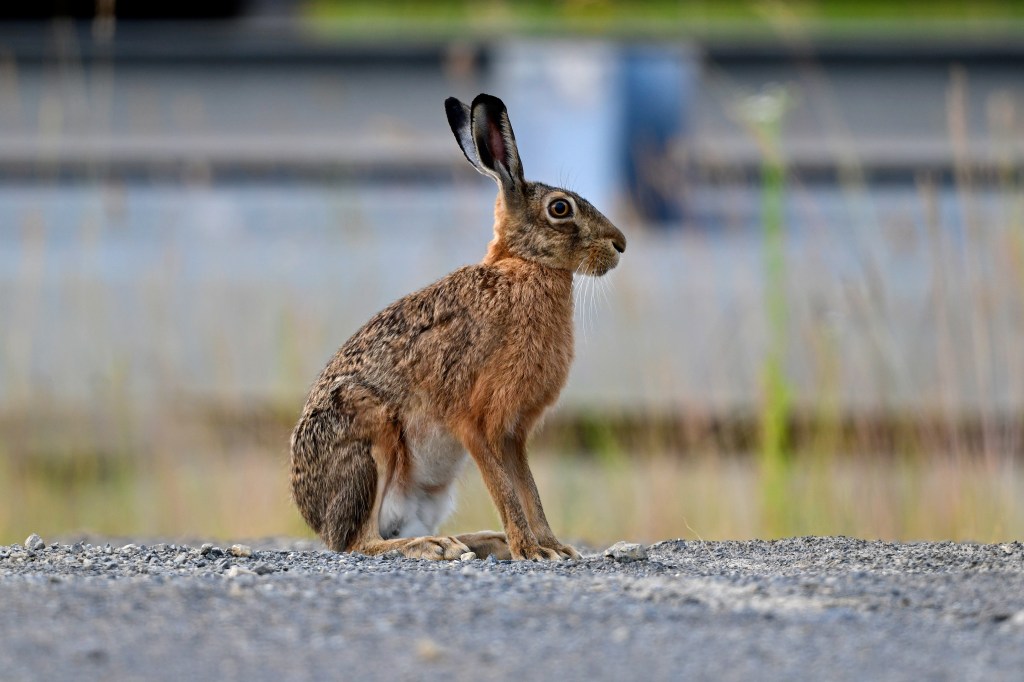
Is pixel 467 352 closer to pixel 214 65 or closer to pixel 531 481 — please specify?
pixel 531 481

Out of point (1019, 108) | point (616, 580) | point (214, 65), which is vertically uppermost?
point (214, 65)

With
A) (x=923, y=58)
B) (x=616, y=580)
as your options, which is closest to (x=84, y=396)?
(x=616, y=580)

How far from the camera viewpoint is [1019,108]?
8477 millimetres

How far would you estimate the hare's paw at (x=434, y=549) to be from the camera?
12.3 feet

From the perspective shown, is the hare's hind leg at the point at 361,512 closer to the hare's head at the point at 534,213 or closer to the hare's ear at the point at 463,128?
the hare's head at the point at 534,213

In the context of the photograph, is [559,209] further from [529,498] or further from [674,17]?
[674,17]

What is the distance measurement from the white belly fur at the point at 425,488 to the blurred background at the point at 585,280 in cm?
63

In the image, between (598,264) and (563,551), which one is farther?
(598,264)

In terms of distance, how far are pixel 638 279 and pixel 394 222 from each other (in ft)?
7.46

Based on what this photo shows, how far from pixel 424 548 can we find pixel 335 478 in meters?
0.32

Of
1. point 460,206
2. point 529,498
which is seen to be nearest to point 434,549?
point 529,498

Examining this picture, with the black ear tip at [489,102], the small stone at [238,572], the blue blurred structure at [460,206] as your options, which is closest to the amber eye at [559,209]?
the black ear tip at [489,102]

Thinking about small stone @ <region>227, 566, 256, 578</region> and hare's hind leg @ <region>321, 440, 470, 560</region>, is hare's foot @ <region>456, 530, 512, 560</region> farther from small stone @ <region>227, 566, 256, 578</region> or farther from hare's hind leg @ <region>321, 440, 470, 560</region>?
small stone @ <region>227, 566, 256, 578</region>

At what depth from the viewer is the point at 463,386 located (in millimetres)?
3807
